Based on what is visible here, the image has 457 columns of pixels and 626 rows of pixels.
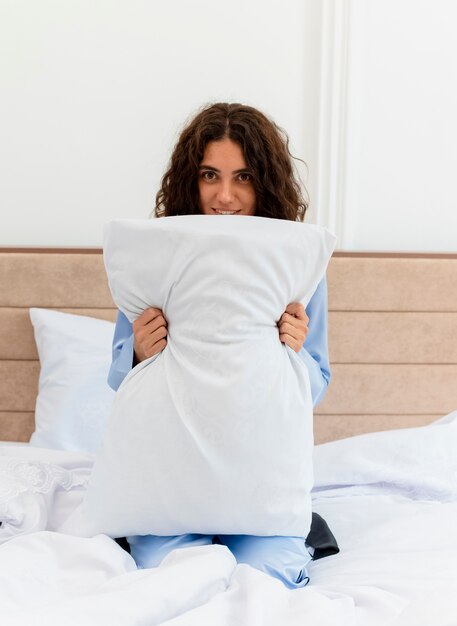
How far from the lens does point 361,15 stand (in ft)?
8.56

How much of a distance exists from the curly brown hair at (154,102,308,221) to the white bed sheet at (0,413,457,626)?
2.37ft

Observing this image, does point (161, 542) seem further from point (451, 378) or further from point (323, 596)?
point (451, 378)

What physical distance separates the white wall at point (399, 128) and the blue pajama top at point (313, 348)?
0.96m

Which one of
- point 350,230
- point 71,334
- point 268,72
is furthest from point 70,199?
point 350,230

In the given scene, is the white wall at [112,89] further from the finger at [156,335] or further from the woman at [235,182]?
the finger at [156,335]

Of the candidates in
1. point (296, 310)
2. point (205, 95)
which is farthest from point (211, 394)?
point (205, 95)

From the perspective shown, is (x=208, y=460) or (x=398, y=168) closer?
(x=208, y=460)

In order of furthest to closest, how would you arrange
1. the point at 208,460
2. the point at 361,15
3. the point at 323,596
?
the point at 361,15 < the point at 208,460 < the point at 323,596

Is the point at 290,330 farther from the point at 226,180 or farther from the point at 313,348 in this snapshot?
the point at 226,180

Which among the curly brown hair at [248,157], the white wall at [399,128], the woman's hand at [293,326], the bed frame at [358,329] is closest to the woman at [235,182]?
the curly brown hair at [248,157]

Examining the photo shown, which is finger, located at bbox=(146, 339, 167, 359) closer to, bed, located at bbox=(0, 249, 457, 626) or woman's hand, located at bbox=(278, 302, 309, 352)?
woman's hand, located at bbox=(278, 302, 309, 352)

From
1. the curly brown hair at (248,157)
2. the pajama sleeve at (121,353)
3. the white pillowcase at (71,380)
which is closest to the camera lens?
the pajama sleeve at (121,353)

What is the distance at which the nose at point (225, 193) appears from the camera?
177cm

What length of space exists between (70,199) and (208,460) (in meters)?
1.53
